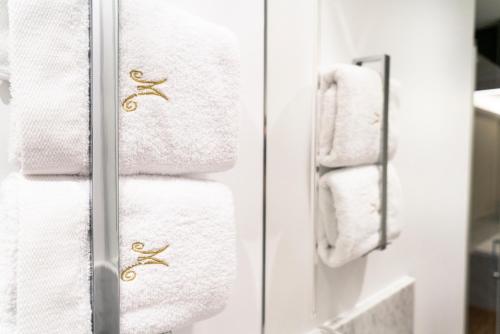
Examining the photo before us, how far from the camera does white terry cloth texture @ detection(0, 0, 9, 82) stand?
44cm

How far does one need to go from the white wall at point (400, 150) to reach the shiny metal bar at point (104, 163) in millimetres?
396

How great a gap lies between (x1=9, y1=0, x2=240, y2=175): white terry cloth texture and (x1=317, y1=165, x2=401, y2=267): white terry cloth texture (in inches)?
11.7

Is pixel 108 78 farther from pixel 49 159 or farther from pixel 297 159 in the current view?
pixel 297 159

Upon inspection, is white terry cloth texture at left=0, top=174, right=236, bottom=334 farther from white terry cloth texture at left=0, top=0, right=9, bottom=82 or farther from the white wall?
the white wall

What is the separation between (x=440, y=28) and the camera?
2.02 ft

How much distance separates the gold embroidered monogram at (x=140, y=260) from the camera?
0.51 meters

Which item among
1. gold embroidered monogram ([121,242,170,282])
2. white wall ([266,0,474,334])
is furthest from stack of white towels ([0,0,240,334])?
white wall ([266,0,474,334])

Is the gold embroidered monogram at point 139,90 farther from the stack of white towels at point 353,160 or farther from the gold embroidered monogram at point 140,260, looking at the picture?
the stack of white towels at point 353,160

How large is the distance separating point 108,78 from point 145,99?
2.2 inches

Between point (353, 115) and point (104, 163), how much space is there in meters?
0.50

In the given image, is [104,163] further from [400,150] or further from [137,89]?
[400,150]

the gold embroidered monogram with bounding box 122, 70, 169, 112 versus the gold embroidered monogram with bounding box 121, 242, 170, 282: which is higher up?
the gold embroidered monogram with bounding box 122, 70, 169, 112

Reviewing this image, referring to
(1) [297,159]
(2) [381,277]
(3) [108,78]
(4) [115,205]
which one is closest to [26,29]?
(3) [108,78]

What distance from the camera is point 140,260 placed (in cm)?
51
